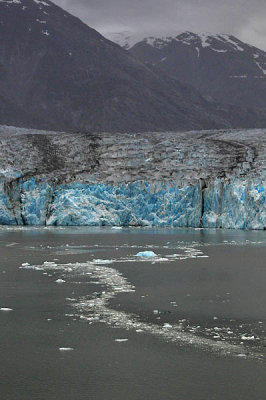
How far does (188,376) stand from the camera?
24.6 feet

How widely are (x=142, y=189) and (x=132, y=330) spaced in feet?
104

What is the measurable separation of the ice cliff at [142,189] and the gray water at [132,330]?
64.8ft

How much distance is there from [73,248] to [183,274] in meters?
8.94

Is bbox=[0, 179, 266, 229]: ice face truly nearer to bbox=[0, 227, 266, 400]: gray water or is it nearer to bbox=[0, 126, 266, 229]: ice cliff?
bbox=[0, 126, 266, 229]: ice cliff

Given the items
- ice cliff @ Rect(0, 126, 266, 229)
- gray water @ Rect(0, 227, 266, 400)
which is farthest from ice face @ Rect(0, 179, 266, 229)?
gray water @ Rect(0, 227, 266, 400)

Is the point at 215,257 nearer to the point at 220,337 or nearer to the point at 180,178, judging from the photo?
the point at 220,337

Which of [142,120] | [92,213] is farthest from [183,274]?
[142,120]

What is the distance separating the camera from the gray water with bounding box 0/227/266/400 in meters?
7.17

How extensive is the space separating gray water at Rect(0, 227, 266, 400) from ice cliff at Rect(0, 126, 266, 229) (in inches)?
777

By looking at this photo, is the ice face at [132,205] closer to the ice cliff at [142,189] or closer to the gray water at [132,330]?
the ice cliff at [142,189]

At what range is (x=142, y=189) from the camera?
41.3m

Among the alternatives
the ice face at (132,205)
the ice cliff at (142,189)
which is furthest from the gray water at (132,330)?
the ice cliff at (142,189)

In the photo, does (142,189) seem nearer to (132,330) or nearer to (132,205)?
(132,205)

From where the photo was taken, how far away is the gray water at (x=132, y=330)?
7.17 metres
